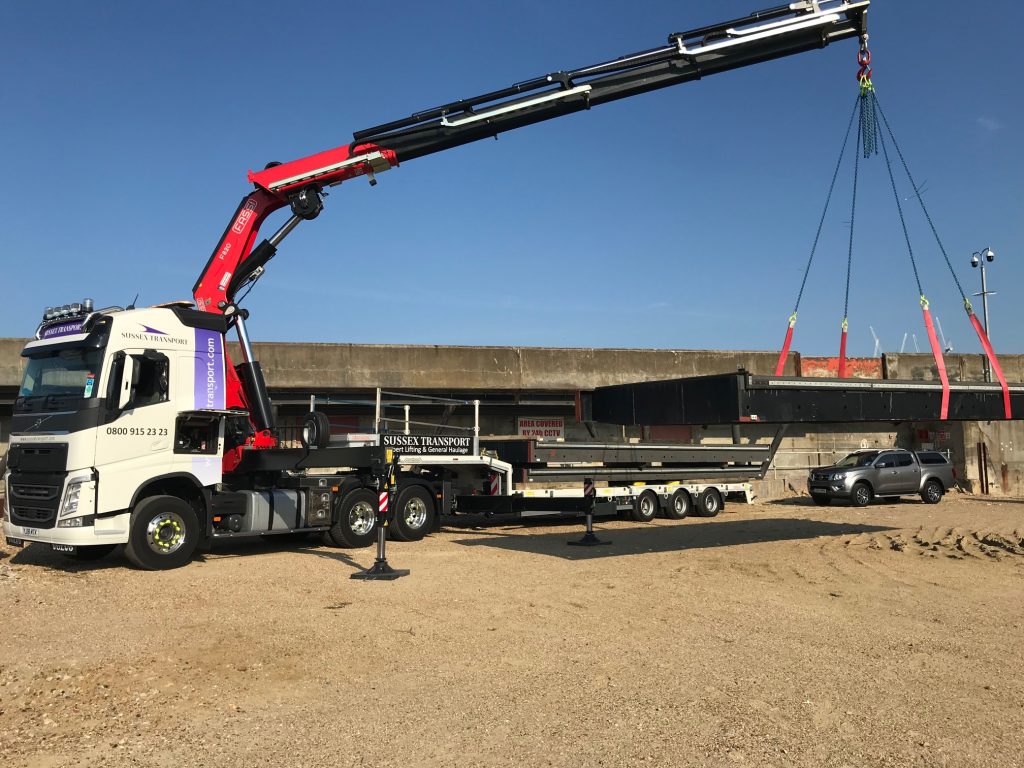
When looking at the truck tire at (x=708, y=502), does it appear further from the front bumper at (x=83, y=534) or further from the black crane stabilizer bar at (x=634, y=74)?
the front bumper at (x=83, y=534)

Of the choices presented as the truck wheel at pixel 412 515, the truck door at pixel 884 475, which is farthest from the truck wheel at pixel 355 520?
the truck door at pixel 884 475

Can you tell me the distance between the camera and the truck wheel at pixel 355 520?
12703 mm

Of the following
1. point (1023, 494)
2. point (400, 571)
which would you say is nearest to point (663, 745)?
point (400, 571)

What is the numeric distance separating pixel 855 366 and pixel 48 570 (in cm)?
2414

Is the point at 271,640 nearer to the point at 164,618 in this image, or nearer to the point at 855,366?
the point at 164,618

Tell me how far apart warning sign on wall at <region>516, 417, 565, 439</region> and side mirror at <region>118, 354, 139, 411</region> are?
1367 cm

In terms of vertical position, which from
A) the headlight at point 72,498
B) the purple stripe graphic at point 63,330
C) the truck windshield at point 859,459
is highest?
the purple stripe graphic at point 63,330

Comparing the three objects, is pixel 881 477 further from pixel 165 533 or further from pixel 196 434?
pixel 165 533

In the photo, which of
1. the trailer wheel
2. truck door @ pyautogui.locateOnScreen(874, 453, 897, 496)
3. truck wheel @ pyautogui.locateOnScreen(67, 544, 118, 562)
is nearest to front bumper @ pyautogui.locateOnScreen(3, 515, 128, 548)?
truck wheel @ pyautogui.locateOnScreen(67, 544, 118, 562)

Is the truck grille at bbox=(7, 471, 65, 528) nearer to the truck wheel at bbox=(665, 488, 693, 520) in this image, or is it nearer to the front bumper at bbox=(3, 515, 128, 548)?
the front bumper at bbox=(3, 515, 128, 548)

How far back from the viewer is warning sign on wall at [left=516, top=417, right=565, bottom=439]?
22859 mm

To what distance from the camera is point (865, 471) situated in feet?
73.4

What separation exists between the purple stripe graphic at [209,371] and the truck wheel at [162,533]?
1.45 meters

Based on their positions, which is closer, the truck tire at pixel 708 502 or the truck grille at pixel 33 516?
the truck grille at pixel 33 516
